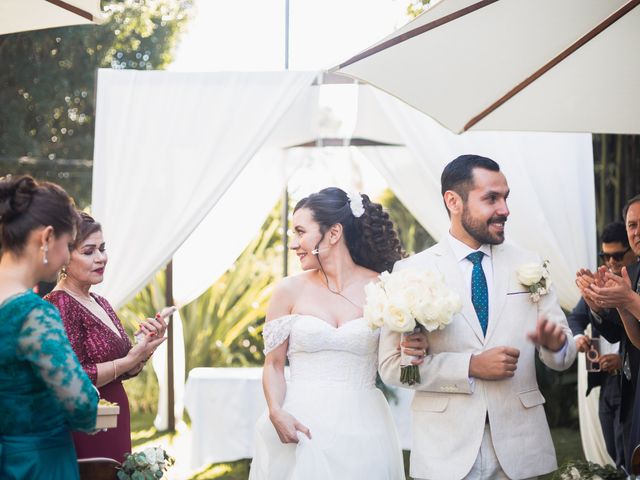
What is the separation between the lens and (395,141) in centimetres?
755

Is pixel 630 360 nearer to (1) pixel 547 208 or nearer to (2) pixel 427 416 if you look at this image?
(2) pixel 427 416

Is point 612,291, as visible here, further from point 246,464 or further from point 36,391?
point 246,464

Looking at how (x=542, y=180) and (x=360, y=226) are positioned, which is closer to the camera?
(x=360, y=226)

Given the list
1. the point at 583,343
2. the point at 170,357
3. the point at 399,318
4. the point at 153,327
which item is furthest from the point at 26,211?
the point at 170,357

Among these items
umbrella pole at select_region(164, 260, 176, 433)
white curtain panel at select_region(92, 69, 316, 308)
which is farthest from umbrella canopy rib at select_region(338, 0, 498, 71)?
umbrella pole at select_region(164, 260, 176, 433)

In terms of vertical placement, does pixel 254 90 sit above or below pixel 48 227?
above

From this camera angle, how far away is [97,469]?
3127 millimetres

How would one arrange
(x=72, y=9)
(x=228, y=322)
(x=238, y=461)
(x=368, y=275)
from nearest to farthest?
(x=368, y=275) → (x=72, y=9) → (x=238, y=461) → (x=228, y=322)

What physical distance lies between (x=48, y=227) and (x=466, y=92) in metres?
2.11

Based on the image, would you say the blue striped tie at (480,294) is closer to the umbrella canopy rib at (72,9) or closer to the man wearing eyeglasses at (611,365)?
the man wearing eyeglasses at (611,365)

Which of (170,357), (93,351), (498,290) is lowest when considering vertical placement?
(170,357)

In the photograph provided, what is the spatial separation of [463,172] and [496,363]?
817 millimetres

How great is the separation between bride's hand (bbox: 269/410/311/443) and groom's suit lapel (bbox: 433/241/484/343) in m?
0.92

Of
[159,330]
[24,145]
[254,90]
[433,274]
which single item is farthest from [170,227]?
[24,145]
